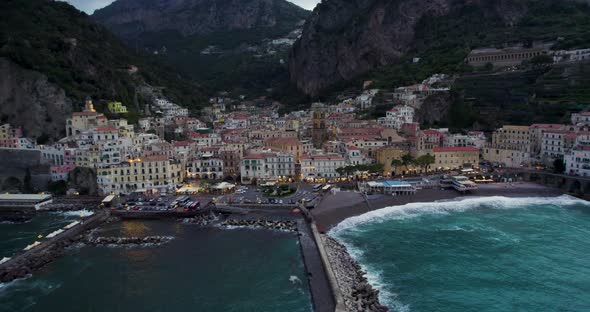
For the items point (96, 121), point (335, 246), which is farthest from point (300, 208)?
point (96, 121)

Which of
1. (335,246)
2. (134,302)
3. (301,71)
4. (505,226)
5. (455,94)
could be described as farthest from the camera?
(301,71)

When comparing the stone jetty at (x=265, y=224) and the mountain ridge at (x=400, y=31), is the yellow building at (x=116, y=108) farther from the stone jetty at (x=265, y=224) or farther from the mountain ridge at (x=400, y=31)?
the mountain ridge at (x=400, y=31)

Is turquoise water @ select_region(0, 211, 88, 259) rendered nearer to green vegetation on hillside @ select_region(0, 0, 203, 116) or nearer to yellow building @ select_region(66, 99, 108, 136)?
yellow building @ select_region(66, 99, 108, 136)

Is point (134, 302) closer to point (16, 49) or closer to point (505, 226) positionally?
point (505, 226)

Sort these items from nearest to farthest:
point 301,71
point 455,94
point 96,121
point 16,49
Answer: point 96,121, point 16,49, point 455,94, point 301,71

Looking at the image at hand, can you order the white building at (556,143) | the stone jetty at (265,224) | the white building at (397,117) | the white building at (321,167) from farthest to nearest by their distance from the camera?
the white building at (397,117)
the white building at (321,167)
the white building at (556,143)
the stone jetty at (265,224)

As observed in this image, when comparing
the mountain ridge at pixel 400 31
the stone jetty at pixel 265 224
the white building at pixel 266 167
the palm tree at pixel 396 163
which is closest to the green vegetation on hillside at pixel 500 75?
the mountain ridge at pixel 400 31

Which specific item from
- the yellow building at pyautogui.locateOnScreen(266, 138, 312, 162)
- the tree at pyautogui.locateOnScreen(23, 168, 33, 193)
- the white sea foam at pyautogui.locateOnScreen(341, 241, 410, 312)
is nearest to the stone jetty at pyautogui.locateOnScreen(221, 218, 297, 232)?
the white sea foam at pyautogui.locateOnScreen(341, 241, 410, 312)
